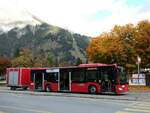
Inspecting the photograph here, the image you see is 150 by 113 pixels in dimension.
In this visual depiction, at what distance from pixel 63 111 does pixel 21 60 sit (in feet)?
202

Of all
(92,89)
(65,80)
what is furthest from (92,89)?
(65,80)

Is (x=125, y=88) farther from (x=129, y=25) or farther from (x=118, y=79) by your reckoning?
(x=129, y=25)

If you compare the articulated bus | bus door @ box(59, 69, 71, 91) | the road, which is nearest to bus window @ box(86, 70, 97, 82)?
the articulated bus

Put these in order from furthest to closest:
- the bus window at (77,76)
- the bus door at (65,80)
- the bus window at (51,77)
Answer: the bus window at (51,77) → the bus door at (65,80) → the bus window at (77,76)

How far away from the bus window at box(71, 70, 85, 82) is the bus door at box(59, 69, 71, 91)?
56 centimetres

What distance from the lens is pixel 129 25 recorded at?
55688mm

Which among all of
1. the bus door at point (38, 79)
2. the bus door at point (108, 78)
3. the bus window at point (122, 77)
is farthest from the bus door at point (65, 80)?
the bus window at point (122, 77)

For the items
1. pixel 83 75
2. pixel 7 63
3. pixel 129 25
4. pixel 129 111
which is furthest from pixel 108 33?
pixel 7 63

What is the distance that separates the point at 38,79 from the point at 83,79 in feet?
22.4

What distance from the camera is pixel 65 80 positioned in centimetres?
3650

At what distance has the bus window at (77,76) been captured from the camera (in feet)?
114

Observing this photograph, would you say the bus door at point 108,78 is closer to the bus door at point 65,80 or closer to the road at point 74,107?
the bus door at point 65,80

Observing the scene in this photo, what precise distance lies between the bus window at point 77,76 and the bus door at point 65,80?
56 centimetres

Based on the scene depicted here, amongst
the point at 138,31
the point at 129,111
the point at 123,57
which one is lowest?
the point at 129,111
